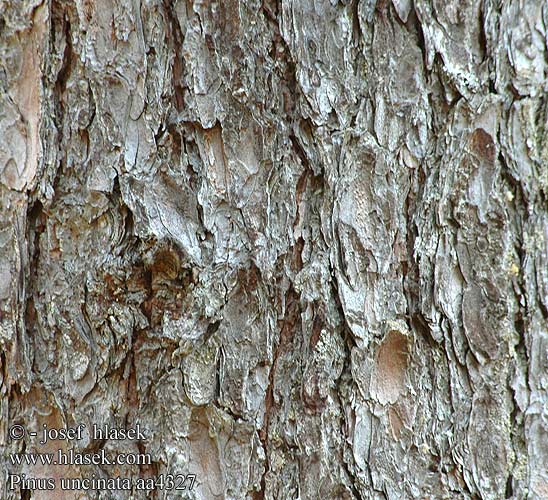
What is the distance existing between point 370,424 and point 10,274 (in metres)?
0.58

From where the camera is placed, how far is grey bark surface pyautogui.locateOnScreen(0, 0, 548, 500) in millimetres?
863

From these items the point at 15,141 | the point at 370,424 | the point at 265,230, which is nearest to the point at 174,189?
the point at 265,230

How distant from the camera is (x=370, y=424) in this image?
2.93 ft

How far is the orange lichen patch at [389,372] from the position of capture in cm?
89

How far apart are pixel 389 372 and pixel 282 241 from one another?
24 centimetres

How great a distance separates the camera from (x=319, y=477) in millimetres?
897

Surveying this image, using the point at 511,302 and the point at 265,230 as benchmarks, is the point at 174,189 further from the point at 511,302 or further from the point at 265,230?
the point at 511,302

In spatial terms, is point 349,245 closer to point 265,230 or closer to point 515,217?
point 265,230

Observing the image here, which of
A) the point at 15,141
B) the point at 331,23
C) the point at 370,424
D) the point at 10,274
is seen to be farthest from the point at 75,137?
the point at 370,424

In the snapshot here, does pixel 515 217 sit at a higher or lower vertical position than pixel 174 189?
lower

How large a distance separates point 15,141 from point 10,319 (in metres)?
0.27

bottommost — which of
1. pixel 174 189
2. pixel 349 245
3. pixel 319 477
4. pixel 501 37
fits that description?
pixel 319 477

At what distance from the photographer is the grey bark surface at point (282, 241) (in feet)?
2.83

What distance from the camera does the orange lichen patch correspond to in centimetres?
89
